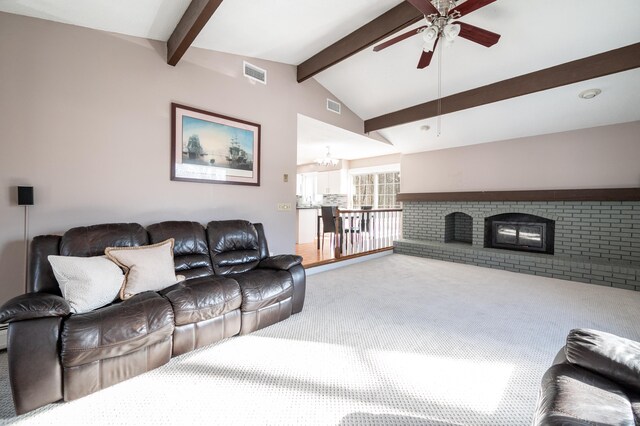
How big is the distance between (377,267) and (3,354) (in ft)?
14.6

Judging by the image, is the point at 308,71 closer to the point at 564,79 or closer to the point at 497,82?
the point at 497,82

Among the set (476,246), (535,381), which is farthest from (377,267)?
(535,381)

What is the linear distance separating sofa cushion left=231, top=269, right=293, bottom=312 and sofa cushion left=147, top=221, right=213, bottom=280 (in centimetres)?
44

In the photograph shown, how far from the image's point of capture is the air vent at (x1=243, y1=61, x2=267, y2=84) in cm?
364

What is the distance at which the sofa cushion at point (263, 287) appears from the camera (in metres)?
2.31

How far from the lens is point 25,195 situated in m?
2.19

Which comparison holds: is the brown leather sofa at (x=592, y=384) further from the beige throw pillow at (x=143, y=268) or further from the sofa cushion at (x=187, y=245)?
the sofa cushion at (x=187, y=245)

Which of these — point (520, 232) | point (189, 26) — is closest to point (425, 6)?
point (189, 26)

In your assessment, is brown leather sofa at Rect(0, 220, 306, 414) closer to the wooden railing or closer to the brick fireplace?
the wooden railing

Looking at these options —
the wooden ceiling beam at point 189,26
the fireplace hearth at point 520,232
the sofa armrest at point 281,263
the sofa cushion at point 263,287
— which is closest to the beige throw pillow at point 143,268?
the sofa cushion at point 263,287

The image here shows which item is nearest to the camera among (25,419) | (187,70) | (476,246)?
(25,419)

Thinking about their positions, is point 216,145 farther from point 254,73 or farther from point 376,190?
point 376,190

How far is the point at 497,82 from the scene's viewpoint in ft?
12.6

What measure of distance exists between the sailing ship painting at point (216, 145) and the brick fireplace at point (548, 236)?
403 centimetres
